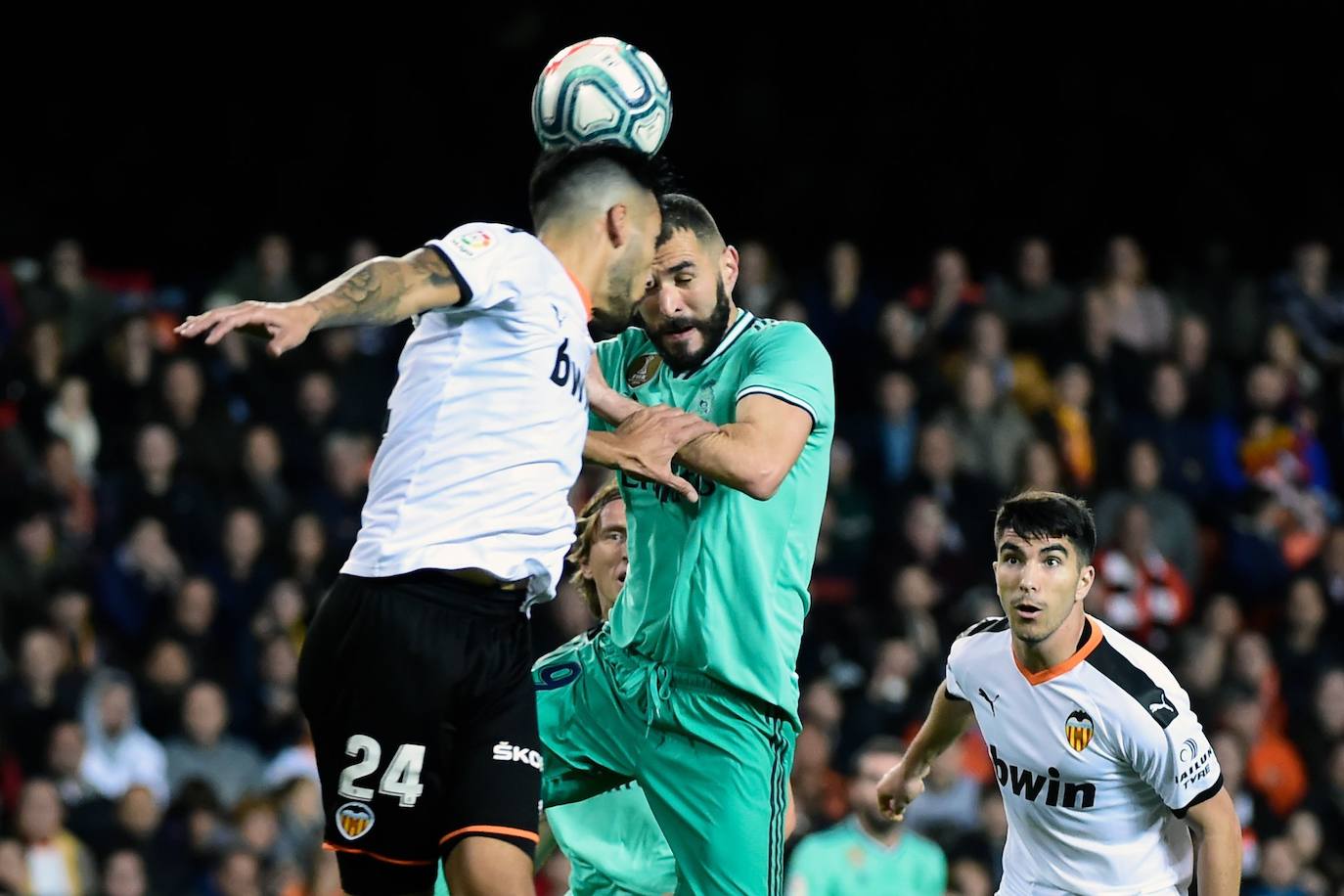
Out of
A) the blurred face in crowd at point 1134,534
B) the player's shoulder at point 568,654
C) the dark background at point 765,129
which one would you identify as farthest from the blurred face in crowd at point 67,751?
the blurred face in crowd at point 1134,534

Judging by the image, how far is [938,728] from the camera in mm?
6117

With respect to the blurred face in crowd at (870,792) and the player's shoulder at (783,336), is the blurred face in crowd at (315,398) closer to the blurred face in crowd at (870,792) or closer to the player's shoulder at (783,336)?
the blurred face in crowd at (870,792)

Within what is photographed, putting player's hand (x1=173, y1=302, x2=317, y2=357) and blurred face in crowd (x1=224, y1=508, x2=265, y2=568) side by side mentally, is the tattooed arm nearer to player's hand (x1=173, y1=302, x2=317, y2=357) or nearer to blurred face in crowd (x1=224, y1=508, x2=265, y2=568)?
player's hand (x1=173, y1=302, x2=317, y2=357)

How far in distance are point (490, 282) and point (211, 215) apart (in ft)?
34.1

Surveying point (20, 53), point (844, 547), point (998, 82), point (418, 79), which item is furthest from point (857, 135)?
point (20, 53)

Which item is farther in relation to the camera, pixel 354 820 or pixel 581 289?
pixel 581 289

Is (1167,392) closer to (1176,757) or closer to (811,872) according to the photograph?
(811,872)

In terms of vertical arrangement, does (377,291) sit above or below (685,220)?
below

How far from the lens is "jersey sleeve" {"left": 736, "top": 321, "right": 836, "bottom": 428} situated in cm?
538

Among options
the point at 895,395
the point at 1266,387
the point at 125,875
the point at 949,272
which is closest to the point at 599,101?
the point at 125,875

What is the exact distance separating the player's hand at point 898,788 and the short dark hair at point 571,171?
223 cm

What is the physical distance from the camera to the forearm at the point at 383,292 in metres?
4.18

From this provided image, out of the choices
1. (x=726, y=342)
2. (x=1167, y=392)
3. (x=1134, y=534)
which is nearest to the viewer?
(x=726, y=342)

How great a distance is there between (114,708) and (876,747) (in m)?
3.98
